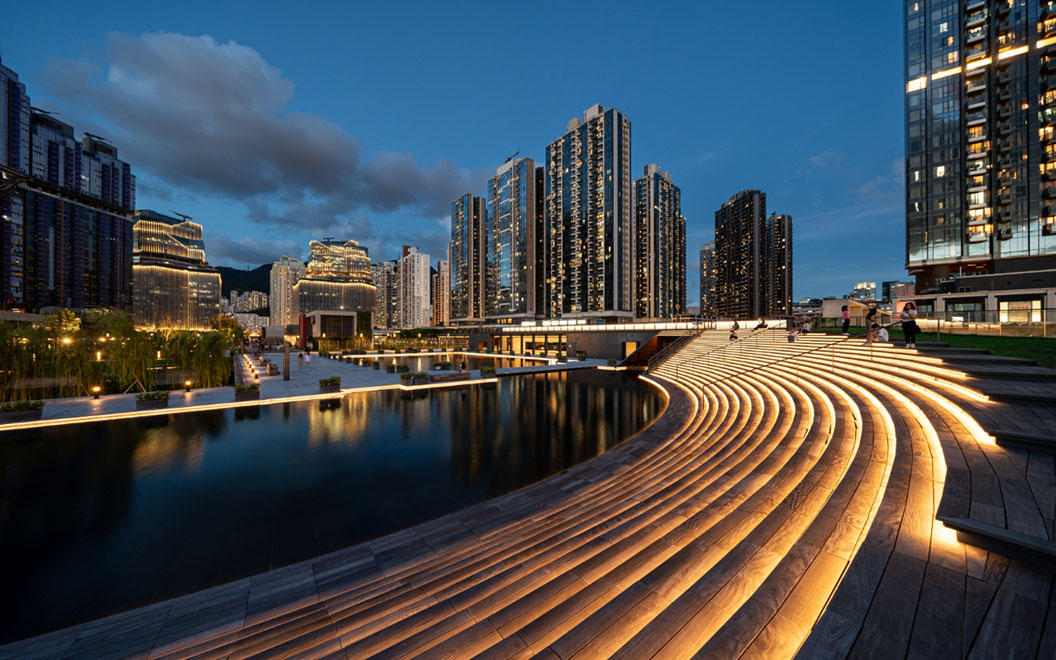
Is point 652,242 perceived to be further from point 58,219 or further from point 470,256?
point 58,219

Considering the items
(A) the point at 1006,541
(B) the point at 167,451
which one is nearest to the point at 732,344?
(A) the point at 1006,541

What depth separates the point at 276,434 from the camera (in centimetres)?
1341

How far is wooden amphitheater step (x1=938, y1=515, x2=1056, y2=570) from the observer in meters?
3.02

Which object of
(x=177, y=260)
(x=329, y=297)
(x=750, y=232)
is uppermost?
(x=750, y=232)

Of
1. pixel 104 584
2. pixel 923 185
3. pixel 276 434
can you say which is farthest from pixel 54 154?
pixel 923 185

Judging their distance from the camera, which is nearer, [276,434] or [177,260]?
[276,434]

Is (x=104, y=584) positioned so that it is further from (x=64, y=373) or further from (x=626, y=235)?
(x=626, y=235)

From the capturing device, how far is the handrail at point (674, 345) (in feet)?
106

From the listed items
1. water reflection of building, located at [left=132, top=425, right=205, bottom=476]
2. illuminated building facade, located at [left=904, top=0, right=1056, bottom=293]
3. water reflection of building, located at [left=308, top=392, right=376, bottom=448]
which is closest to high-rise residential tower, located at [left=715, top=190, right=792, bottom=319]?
illuminated building facade, located at [left=904, top=0, right=1056, bottom=293]

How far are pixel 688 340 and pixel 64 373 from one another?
42306 millimetres

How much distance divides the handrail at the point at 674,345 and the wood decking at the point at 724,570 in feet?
78.3

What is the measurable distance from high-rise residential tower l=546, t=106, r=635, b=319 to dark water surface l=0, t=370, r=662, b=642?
7488 cm

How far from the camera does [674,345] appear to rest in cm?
3328

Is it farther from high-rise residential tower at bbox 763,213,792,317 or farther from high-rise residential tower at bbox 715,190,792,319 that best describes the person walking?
high-rise residential tower at bbox 763,213,792,317
